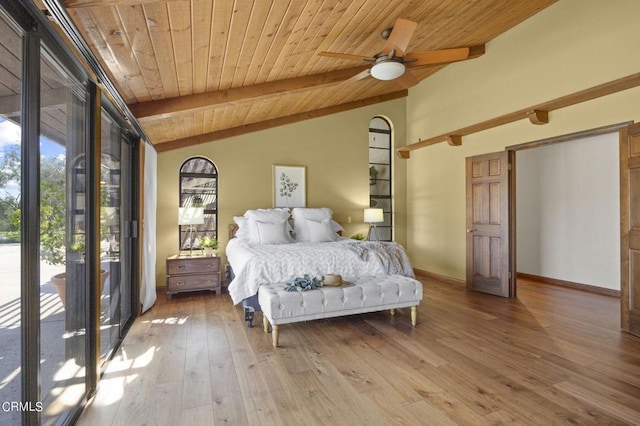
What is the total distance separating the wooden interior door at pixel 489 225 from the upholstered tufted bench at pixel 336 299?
188cm

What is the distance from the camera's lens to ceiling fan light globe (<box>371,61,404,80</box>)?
320cm

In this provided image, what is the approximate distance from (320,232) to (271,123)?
2.11 metres

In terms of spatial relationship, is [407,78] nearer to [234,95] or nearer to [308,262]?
[234,95]

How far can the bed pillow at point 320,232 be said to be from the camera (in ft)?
16.0

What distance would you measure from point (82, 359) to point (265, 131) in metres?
A: 4.23

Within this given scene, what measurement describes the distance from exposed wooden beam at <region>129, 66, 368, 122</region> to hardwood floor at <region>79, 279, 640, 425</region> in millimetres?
2271

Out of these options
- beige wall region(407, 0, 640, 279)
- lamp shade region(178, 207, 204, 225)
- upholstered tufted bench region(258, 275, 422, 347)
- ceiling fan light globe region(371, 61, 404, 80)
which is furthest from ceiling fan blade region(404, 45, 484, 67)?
lamp shade region(178, 207, 204, 225)

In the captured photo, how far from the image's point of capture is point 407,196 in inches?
262

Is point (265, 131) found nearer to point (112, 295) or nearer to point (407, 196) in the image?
point (407, 196)

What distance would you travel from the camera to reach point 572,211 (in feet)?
17.8

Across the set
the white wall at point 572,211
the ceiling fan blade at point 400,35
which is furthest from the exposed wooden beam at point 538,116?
the ceiling fan blade at point 400,35

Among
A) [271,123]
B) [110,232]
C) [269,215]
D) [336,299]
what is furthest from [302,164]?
[110,232]

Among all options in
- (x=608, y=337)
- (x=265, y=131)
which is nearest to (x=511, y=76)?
(x=608, y=337)

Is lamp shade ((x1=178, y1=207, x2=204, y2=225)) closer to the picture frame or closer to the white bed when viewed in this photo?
the white bed
